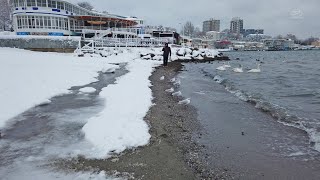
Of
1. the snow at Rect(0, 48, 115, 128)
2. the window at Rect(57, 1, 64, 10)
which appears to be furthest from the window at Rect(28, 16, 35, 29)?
the snow at Rect(0, 48, 115, 128)

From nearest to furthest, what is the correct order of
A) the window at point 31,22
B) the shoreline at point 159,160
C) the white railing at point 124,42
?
the shoreline at point 159,160, the white railing at point 124,42, the window at point 31,22

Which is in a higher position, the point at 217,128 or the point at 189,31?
the point at 189,31

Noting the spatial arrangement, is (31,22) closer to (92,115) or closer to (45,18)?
(45,18)

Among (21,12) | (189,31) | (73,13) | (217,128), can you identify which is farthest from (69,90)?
(189,31)

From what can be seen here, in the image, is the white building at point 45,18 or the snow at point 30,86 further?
the white building at point 45,18

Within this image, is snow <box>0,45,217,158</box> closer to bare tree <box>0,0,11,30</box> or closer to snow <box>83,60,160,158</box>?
snow <box>83,60,160,158</box>

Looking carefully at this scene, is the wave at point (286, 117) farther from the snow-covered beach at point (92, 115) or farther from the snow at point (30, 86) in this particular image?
the snow at point (30, 86)

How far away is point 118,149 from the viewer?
627cm

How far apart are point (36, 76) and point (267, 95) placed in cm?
1212

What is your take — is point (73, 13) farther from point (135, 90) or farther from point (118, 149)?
point (118, 149)

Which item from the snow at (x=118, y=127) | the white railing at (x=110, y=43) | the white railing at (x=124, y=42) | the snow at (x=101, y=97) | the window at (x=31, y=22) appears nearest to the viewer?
the snow at (x=118, y=127)

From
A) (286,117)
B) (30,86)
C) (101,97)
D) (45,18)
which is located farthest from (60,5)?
(286,117)

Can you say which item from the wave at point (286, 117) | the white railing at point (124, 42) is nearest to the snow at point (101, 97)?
the wave at point (286, 117)

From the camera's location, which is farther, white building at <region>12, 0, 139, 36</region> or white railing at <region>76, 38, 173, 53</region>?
white building at <region>12, 0, 139, 36</region>
